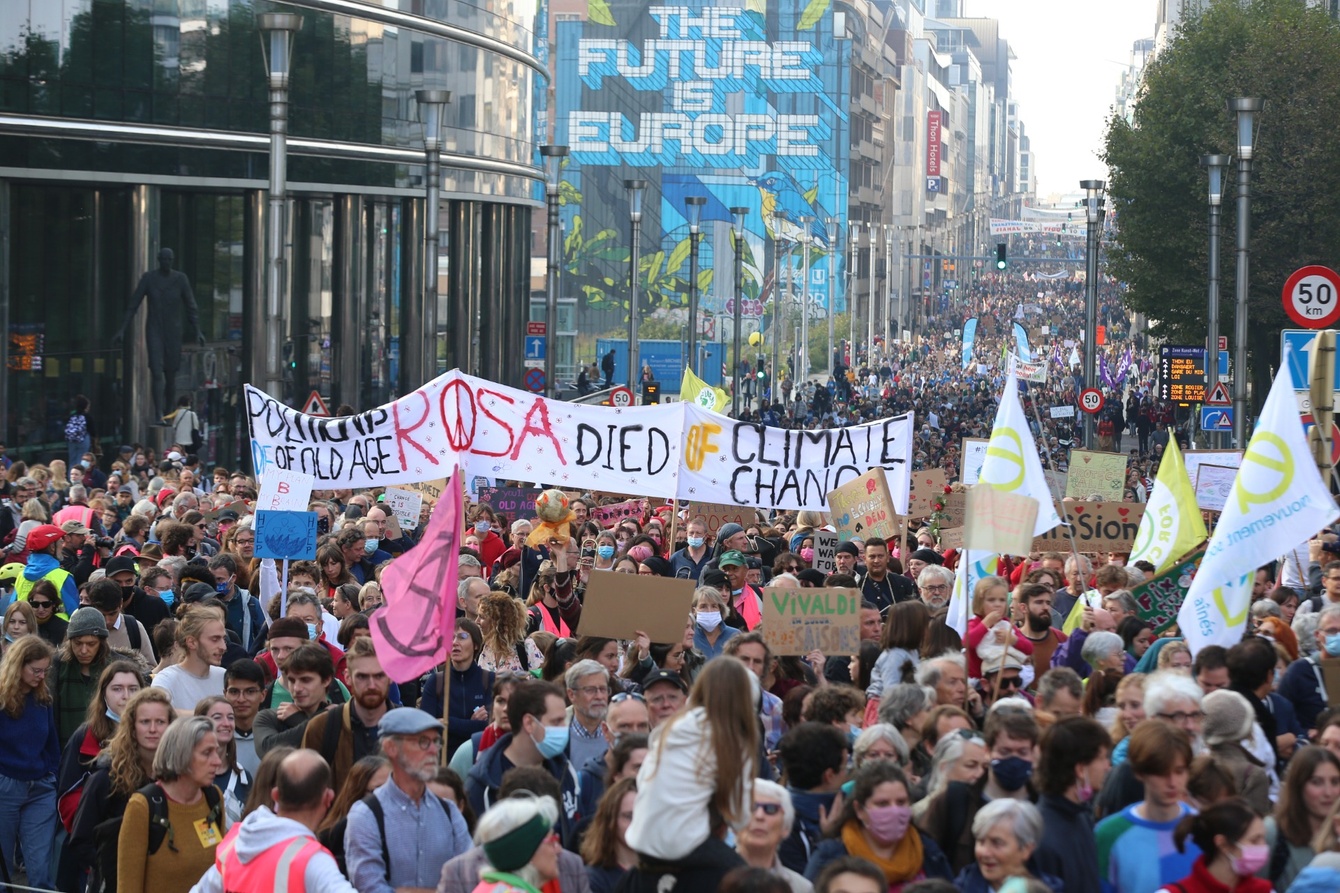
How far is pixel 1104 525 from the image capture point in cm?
1622

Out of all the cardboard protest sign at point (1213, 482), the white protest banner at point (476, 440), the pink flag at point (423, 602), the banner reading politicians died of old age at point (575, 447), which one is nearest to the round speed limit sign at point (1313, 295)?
the cardboard protest sign at point (1213, 482)

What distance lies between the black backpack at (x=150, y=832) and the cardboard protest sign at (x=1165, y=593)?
6.22m

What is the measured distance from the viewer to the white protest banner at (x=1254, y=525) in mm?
9367

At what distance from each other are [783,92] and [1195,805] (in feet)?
399

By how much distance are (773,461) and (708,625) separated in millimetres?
4547

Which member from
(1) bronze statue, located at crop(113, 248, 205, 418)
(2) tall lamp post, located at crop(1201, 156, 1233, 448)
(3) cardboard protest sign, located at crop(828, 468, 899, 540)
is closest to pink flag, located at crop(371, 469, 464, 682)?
(3) cardboard protest sign, located at crop(828, 468, 899, 540)

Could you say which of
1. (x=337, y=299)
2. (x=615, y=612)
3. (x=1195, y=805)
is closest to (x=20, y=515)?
(x=615, y=612)

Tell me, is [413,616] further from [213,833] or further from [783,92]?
[783,92]

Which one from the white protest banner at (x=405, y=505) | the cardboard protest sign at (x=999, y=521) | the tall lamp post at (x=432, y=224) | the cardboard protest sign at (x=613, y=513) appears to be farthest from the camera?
the tall lamp post at (x=432, y=224)

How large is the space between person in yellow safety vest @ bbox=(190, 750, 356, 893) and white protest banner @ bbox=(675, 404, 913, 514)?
8.80 m

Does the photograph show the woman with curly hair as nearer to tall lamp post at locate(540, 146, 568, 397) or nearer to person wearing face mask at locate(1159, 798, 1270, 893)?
person wearing face mask at locate(1159, 798, 1270, 893)

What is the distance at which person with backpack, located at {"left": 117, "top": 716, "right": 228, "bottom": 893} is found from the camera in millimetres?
7086

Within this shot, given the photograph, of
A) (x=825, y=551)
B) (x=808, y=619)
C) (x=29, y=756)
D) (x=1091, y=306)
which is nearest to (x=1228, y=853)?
(x=808, y=619)

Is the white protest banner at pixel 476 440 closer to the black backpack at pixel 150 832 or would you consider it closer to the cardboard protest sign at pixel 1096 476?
the cardboard protest sign at pixel 1096 476
